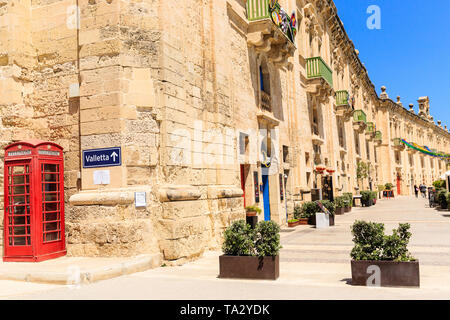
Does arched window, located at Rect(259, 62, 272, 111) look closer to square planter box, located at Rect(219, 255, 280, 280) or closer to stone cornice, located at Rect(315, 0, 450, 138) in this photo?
square planter box, located at Rect(219, 255, 280, 280)

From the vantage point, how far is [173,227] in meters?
7.83

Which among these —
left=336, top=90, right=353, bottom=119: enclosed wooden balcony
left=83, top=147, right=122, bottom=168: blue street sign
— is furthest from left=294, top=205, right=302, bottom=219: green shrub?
left=336, top=90, right=353, bottom=119: enclosed wooden balcony

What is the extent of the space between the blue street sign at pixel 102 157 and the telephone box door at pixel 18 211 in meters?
1.03

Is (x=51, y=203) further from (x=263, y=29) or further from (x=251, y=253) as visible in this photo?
(x=263, y=29)

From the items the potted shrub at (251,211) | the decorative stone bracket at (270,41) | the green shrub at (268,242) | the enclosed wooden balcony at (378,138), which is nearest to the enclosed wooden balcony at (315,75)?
the decorative stone bracket at (270,41)

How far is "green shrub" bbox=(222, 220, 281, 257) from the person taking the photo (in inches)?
254

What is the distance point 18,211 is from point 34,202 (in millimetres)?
795

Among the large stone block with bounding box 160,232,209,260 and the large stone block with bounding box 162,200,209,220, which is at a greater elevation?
the large stone block with bounding box 162,200,209,220

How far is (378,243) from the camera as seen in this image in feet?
18.9

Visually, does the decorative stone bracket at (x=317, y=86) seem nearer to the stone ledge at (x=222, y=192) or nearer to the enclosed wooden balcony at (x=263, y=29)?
the enclosed wooden balcony at (x=263, y=29)

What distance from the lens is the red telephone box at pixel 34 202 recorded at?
7.58 meters

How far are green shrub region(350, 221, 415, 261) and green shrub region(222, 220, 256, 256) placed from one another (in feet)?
5.25
